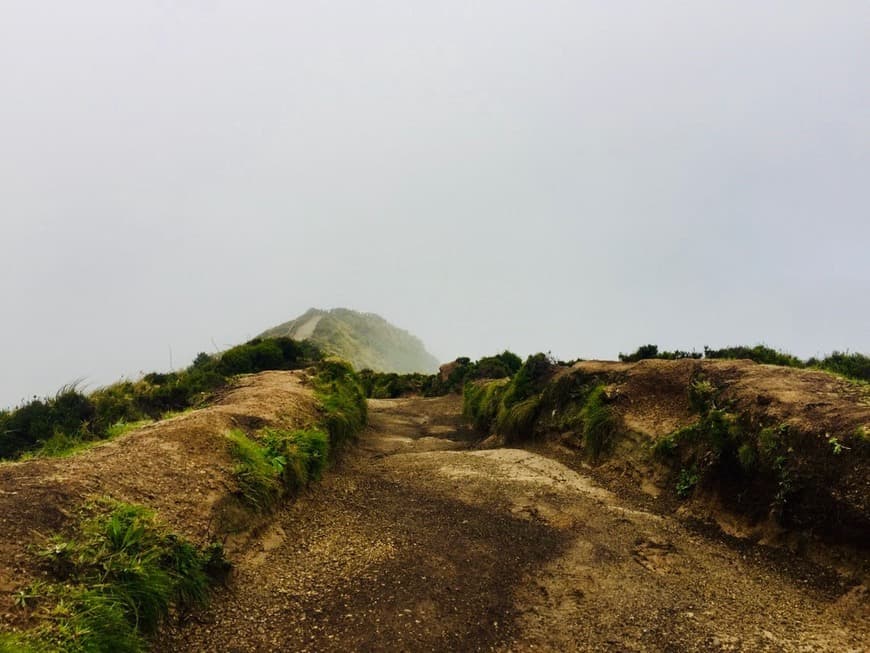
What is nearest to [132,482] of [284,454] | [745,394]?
[284,454]

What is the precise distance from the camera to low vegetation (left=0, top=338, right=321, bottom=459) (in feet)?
33.8

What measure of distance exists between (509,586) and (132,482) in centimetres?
501

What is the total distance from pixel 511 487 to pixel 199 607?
6110 millimetres

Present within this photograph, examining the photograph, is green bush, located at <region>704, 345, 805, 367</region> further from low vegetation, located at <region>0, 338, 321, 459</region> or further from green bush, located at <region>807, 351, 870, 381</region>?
low vegetation, located at <region>0, 338, 321, 459</region>

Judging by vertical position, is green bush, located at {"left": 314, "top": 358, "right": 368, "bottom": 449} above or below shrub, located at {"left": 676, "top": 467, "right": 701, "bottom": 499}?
above

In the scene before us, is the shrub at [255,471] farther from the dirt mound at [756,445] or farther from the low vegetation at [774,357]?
the low vegetation at [774,357]

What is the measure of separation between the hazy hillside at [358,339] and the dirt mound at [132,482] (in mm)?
37228

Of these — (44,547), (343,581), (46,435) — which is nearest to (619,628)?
(343,581)

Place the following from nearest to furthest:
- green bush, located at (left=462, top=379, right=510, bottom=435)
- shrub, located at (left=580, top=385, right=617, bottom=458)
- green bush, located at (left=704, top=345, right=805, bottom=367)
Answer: shrub, located at (left=580, top=385, right=617, bottom=458) < green bush, located at (left=704, top=345, right=805, bottom=367) < green bush, located at (left=462, top=379, right=510, bottom=435)

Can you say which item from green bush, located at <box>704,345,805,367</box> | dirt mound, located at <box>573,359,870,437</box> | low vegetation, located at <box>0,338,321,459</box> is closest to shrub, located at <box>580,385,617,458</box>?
dirt mound, located at <box>573,359,870,437</box>

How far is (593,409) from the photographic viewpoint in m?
12.1

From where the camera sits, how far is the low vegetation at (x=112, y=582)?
3.76 metres

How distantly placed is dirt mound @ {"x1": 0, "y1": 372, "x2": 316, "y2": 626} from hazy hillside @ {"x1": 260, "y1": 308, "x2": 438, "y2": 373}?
3723 cm

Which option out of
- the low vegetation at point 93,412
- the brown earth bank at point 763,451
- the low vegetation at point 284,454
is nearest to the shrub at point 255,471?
the low vegetation at point 284,454
